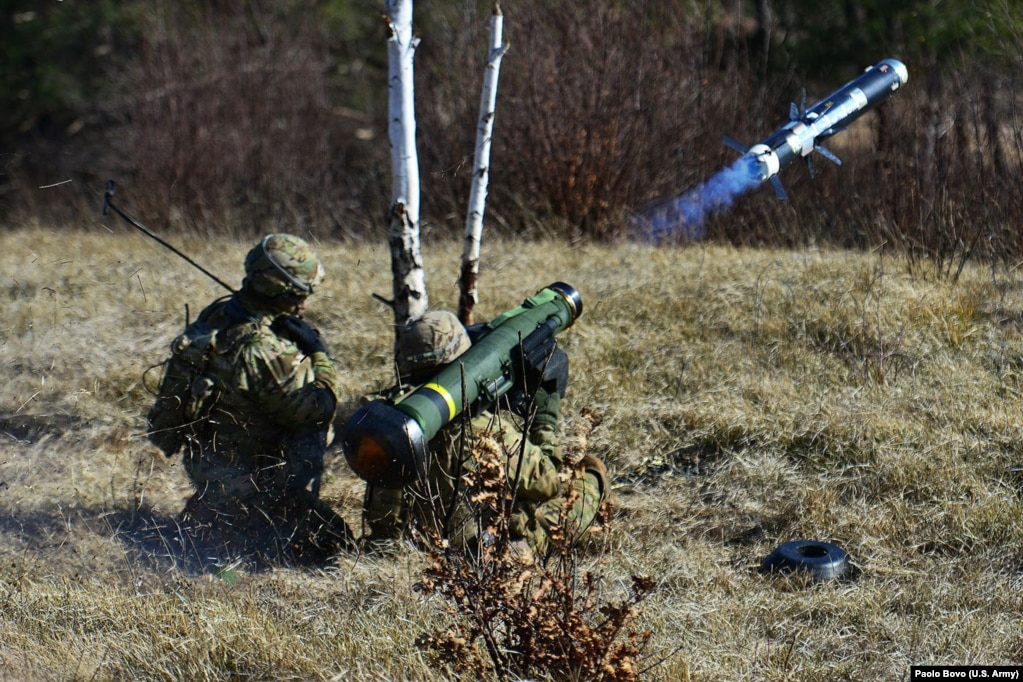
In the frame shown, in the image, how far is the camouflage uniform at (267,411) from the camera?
178 inches

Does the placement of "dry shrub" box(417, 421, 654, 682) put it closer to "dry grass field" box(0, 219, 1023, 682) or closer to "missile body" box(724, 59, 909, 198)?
"dry grass field" box(0, 219, 1023, 682)

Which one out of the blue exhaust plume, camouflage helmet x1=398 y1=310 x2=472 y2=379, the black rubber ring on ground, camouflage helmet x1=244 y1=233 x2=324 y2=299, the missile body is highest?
the missile body

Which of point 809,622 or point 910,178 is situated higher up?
point 910,178

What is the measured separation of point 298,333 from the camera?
189 inches

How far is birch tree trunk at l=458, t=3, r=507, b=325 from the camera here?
5.50 m

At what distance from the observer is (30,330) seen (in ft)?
22.9

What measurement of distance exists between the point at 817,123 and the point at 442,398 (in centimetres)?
366

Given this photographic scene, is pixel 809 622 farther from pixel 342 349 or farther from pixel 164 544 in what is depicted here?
pixel 342 349

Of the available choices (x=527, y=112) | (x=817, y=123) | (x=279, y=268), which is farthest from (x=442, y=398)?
(x=527, y=112)

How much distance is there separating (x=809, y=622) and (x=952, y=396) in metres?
2.06

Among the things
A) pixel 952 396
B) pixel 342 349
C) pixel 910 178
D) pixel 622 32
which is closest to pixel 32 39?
pixel 622 32

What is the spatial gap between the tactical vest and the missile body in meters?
3.24

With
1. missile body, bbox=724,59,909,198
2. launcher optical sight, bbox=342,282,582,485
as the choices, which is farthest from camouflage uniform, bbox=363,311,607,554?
missile body, bbox=724,59,909,198

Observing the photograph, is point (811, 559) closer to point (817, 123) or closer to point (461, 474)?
point (461, 474)
